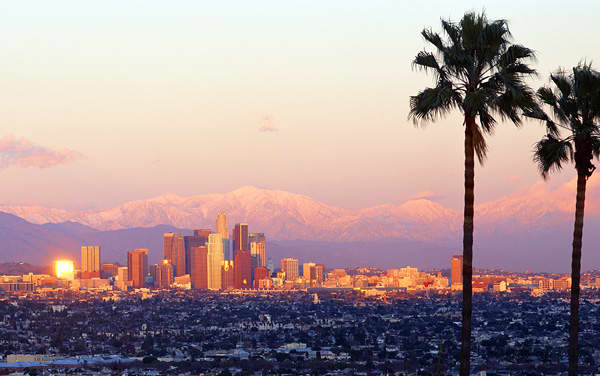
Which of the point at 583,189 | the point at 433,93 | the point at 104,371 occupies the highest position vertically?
the point at 433,93

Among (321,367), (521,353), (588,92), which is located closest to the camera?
(588,92)

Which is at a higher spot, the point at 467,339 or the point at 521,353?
the point at 467,339

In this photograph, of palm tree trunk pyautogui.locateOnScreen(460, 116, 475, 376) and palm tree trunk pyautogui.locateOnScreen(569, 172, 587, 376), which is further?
palm tree trunk pyautogui.locateOnScreen(569, 172, 587, 376)

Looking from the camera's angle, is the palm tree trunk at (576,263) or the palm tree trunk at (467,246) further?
the palm tree trunk at (576,263)

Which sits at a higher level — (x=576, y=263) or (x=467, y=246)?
(x=467, y=246)

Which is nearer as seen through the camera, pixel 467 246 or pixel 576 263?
pixel 467 246

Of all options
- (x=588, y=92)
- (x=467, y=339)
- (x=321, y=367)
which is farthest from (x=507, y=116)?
(x=321, y=367)

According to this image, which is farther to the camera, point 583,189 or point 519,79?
point 583,189

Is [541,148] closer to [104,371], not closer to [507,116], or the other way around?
[507,116]
